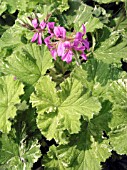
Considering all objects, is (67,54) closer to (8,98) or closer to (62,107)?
(62,107)

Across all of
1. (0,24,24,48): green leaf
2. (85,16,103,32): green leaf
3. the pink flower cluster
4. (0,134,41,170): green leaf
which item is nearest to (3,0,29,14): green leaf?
(0,24,24,48): green leaf

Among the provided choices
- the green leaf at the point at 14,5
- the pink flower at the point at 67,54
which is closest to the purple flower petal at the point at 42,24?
the pink flower at the point at 67,54

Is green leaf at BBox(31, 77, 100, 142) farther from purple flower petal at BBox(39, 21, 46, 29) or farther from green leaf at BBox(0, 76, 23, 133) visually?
purple flower petal at BBox(39, 21, 46, 29)

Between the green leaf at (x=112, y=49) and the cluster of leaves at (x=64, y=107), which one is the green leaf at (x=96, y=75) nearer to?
the cluster of leaves at (x=64, y=107)

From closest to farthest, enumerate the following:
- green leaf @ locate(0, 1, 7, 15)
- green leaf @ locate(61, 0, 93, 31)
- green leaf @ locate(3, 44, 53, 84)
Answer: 1. green leaf @ locate(3, 44, 53, 84)
2. green leaf @ locate(61, 0, 93, 31)
3. green leaf @ locate(0, 1, 7, 15)

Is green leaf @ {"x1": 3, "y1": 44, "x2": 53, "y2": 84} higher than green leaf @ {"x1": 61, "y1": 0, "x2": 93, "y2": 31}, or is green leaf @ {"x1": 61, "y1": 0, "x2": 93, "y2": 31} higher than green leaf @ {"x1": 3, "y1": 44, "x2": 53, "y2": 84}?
green leaf @ {"x1": 61, "y1": 0, "x2": 93, "y2": 31}

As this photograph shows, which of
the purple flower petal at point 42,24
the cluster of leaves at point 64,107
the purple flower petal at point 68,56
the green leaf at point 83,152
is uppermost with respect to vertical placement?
the purple flower petal at point 42,24

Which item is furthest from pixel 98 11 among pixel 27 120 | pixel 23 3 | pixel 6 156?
pixel 6 156
